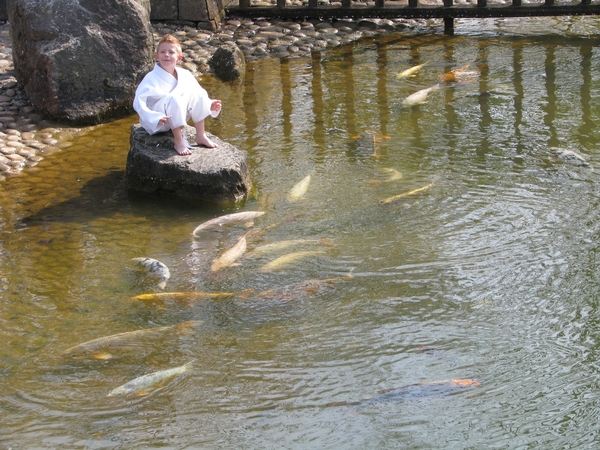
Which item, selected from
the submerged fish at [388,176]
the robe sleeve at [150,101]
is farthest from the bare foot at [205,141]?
the submerged fish at [388,176]

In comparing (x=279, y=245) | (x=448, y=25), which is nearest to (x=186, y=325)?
(x=279, y=245)

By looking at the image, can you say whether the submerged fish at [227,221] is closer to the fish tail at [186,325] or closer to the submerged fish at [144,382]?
the fish tail at [186,325]

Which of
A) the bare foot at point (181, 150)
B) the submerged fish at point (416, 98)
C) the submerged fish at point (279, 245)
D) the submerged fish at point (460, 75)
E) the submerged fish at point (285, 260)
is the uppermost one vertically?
the submerged fish at point (460, 75)

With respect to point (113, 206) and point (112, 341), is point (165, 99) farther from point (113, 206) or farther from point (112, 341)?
point (112, 341)

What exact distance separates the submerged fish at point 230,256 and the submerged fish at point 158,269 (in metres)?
0.34

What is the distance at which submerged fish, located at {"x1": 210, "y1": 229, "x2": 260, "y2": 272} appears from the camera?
567 centimetres

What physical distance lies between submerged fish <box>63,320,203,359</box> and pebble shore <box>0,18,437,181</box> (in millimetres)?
4008

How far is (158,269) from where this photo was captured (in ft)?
18.3

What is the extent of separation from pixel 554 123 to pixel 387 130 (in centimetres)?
176

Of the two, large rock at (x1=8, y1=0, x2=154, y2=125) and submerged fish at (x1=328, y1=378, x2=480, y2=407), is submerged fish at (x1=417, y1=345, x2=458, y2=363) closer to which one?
submerged fish at (x1=328, y1=378, x2=480, y2=407)

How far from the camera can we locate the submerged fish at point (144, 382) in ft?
14.1

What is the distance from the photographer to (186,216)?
6648 millimetres

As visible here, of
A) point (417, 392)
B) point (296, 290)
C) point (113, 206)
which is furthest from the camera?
point (113, 206)

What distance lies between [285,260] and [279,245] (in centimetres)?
27
